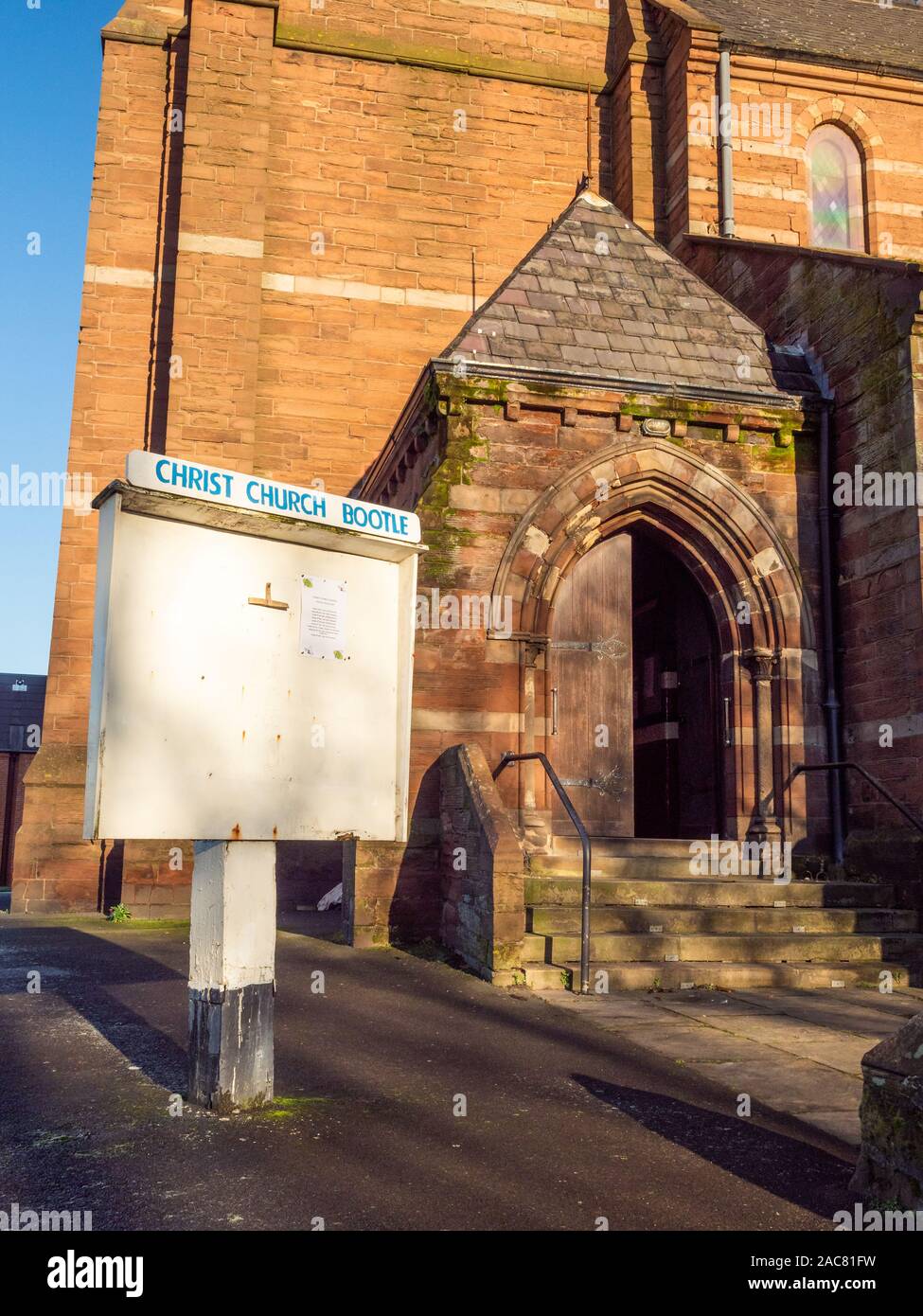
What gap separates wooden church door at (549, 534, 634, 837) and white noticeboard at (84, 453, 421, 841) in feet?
18.1

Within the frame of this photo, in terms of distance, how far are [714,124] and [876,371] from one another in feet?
24.8

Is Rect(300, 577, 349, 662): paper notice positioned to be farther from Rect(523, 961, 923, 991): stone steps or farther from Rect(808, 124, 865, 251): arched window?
Rect(808, 124, 865, 251): arched window

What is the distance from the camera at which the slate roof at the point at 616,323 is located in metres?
9.95

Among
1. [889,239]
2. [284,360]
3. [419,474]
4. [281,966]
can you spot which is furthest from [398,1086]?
[889,239]

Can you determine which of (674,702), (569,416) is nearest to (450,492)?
(569,416)

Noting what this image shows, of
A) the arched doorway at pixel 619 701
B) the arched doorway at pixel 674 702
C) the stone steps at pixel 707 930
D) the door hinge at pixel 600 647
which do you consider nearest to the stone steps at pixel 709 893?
the stone steps at pixel 707 930

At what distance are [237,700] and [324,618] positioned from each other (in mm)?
566

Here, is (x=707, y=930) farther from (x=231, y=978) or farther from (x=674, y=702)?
(x=231, y=978)

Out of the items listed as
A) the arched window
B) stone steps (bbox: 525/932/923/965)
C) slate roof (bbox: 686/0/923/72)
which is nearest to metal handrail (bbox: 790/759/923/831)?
stone steps (bbox: 525/932/923/965)

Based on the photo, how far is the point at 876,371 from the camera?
9.81 meters

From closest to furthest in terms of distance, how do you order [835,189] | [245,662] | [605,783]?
[245,662] → [605,783] → [835,189]

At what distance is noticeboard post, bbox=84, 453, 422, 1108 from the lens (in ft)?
12.3

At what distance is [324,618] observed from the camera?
4391mm
